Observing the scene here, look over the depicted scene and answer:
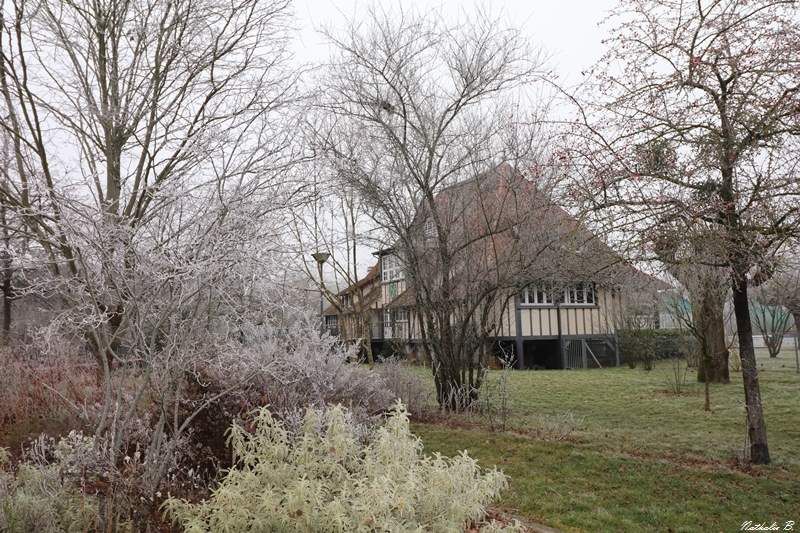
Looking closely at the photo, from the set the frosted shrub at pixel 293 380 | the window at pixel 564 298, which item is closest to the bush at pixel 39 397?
the frosted shrub at pixel 293 380

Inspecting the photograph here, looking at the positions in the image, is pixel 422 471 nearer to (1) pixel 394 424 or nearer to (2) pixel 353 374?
(1) pixel 394 424

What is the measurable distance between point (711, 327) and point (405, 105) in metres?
8.55

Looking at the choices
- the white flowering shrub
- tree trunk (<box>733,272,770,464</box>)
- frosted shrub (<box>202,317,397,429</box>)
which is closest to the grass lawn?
tree trunk (<box>733,272,770,464</box>)

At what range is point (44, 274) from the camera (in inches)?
162

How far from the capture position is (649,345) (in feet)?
59.9

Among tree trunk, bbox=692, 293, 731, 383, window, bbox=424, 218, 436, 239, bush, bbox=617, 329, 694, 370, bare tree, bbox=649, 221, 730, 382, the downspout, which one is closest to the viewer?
bare tree, bbox=649, 221, 730, 382

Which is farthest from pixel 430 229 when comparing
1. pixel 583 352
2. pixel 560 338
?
pixel 583 352

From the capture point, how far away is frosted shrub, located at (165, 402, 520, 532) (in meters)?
2.67

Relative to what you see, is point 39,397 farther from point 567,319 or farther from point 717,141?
point 567,319

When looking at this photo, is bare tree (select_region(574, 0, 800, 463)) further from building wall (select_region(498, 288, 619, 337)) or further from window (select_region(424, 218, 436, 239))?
building wall (select_region(498, 288, 619, 337))

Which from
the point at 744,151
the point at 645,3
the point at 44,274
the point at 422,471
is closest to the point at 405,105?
the point at 645,3

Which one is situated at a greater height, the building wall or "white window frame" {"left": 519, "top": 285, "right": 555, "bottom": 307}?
"white window frame" {"left": 519, "top": 285, "right": 555, "bottom": 307}

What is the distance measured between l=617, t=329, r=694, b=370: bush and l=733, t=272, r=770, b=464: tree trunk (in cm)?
1168

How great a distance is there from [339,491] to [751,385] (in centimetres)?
446
